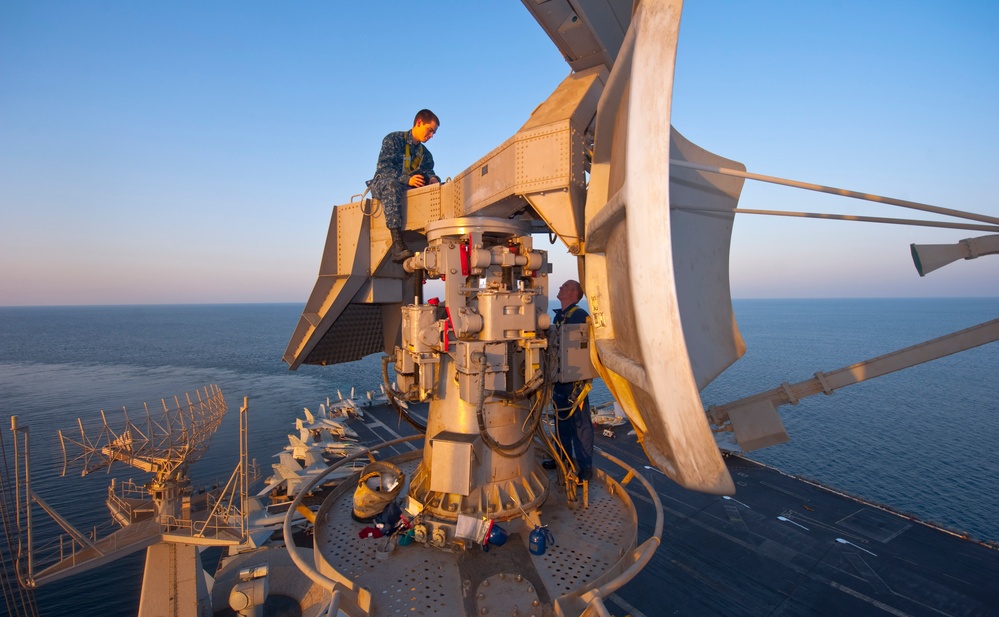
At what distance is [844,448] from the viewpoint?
4081cm

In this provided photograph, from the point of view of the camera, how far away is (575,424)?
25.4ft

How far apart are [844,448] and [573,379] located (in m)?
47.8

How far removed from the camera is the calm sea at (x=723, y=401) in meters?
30.1

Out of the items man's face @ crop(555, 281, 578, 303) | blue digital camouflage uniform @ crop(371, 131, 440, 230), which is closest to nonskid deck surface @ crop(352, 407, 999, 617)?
man's face @ crop(555, 281, 578, 303)

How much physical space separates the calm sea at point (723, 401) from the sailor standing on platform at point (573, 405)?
1769 cm

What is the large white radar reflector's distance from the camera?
3.09 metres

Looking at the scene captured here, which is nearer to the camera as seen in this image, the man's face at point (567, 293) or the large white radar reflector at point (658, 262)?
the large white radar reflector at point (658, 262)

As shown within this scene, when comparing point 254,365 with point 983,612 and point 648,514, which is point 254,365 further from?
point 983,612

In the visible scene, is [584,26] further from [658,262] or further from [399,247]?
[658,262]

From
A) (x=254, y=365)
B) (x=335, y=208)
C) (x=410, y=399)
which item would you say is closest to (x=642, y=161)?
(x=410, y=399)

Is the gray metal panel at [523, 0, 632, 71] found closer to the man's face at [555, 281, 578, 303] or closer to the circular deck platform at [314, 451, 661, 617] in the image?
the man's face at [555, 281, 578, 303]

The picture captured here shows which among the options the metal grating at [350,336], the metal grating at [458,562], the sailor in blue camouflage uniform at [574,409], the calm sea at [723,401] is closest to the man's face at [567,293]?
the sailor in blue camouflage uniform at [574,409]

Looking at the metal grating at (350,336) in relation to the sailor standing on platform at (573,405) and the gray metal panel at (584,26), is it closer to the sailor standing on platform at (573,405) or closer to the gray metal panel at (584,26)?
the sailor standing on platform at (573,405)

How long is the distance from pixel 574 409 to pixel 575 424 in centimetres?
64
